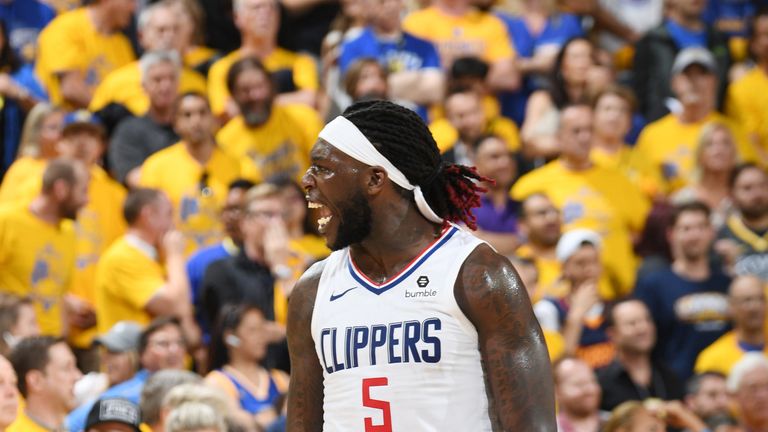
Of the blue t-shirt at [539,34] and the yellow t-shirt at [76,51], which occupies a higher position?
the blue t-shirt at [539,34]

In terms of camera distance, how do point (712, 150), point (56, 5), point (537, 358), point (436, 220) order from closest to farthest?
point (537, 358) → point (436, 220) → point (712, 150) → point (56, 5)

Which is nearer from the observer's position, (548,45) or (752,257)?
(752,257)

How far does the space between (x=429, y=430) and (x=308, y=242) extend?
243 inches

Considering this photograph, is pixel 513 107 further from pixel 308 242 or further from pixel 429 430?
pixel 429 430

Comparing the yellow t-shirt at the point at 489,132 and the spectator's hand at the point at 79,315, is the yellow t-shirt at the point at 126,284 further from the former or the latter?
the yellow t-shirt at the point at 489,132

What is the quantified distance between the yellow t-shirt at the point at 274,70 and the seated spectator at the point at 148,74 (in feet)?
0.41

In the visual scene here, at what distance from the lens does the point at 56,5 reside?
→ 12281mm

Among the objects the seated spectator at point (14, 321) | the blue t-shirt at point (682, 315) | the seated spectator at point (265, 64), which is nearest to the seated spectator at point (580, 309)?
the blue t-shirt at point (682, 315)

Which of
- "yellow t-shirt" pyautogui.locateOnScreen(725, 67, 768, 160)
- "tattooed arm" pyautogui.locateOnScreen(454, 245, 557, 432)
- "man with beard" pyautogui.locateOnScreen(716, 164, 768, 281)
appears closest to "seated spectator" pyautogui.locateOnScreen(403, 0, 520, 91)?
"yellow t-shirt" pyautogui.locateOnScreen(725, 67, 768, 160)

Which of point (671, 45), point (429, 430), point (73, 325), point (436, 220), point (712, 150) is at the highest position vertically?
point (671, 45)

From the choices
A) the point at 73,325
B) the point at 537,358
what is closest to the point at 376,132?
the point at 537,358

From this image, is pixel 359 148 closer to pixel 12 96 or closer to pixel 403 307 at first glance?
pixel 403 307

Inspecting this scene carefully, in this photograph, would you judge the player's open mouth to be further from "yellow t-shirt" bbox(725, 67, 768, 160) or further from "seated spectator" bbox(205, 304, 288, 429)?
"yellow t-shirt" bbox(725, 67, 768, 160)

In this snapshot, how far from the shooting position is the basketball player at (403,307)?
3.82 metres
